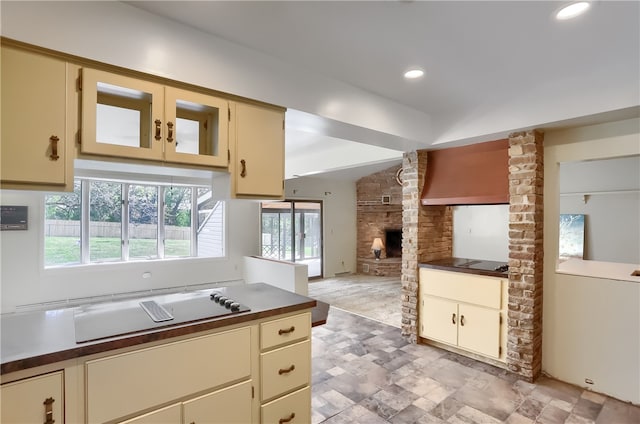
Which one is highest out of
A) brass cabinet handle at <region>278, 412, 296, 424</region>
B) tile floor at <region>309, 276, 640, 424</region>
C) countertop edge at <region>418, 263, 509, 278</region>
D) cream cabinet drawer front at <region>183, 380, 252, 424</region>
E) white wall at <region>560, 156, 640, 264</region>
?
white wall at <region>560, 156, 640, 264</region>

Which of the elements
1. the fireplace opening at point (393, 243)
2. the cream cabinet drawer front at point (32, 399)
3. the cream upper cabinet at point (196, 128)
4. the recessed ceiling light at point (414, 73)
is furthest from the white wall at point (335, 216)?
the cream cabinet drawer front at point (32, 399)

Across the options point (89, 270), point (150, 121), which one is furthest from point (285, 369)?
point (89, 270)

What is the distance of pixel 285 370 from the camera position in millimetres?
1914

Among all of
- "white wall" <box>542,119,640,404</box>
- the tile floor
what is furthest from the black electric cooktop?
"white wall" <box>542,119,640,404</box>

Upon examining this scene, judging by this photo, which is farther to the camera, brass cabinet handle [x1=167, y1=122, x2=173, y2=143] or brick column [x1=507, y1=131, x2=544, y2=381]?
brick column [x1=507, y1=131, x2=544, y2=381]

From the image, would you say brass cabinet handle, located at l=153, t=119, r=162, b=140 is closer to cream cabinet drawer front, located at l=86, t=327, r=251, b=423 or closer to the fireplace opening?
cream cabinet drawer front, located at l=86, t=327, r=251, b=423

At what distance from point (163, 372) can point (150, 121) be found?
130 cm

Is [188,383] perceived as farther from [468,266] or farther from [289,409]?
[468,266]

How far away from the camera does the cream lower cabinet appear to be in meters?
1.84

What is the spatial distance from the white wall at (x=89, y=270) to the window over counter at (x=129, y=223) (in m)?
0.21

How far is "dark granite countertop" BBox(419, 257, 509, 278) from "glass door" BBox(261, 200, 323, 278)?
14.8 ft

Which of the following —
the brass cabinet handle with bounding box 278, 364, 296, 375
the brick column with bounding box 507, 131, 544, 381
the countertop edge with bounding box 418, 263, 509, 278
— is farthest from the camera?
the countertop edge with bounding box 418, 263, 509, 278

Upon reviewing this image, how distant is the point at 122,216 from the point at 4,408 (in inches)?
197

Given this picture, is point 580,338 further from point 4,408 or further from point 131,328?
point 4,408
